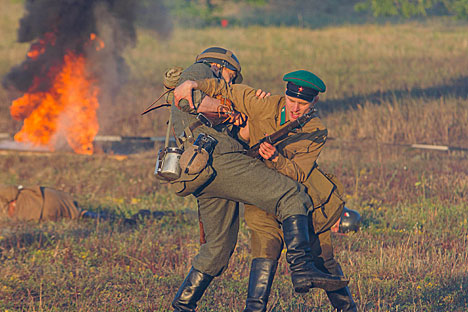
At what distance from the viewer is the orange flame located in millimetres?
14453

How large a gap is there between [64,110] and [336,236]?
8.68 metres

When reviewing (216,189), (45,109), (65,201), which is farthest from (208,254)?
(45,109)

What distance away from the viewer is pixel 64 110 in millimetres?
15055

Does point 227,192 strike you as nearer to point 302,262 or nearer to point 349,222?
point 302,262

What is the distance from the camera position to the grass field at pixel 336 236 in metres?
6.44

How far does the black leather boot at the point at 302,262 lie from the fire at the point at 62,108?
9685 millimetres

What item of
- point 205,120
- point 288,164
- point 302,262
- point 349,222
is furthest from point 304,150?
point 349,222

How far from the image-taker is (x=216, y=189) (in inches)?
197

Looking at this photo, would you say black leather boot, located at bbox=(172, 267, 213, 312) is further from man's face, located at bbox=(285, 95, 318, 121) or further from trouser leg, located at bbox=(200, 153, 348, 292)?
man's face, located at bbox=(285, 95, 318, 121)

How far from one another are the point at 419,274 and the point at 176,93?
345 cm

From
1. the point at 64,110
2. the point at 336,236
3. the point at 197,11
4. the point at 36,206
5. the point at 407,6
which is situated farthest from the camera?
the point at 197,11

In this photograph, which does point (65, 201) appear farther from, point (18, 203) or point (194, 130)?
point (194, 130)

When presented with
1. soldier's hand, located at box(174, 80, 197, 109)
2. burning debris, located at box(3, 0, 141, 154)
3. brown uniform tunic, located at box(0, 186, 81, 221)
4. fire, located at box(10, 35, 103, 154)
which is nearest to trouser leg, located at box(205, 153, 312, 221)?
soldier's hand, located at box(174, 80, 197, 109)

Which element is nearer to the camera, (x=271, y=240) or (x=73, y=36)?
(x=271, y=240)
